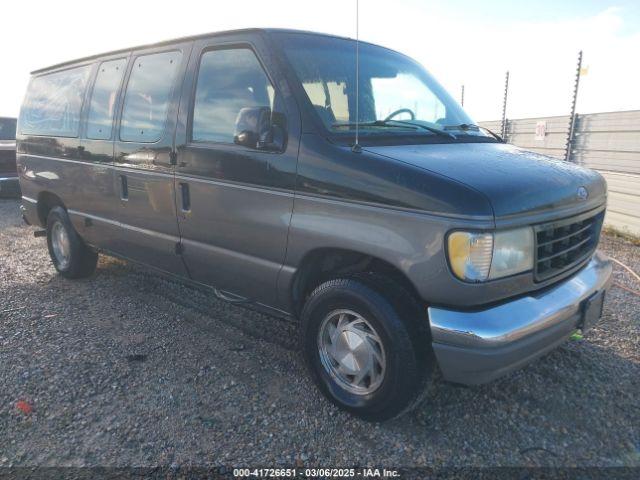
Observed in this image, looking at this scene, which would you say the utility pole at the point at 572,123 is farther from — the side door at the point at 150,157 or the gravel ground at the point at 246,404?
the side door at the point at 150,157

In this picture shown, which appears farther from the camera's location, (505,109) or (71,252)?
(505,109)

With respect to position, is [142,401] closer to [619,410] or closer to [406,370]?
[406,370]

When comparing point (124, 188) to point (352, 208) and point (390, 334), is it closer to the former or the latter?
point (352, 208)

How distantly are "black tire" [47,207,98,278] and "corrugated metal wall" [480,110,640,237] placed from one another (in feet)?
23.2

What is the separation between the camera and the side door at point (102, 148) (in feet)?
13.1

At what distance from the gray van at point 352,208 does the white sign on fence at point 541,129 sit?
578cm

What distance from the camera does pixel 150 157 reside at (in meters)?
3.54

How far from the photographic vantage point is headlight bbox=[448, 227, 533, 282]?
2.17 m

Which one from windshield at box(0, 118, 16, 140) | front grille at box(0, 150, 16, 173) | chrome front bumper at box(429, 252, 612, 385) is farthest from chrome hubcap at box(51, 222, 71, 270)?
windshield at box(0, 118, 16, 140)

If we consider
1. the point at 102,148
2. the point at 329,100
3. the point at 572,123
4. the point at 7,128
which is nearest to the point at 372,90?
the point at 329,100

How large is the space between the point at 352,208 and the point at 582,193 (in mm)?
1314

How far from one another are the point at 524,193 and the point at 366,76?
155cm

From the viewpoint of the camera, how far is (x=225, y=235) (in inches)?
123

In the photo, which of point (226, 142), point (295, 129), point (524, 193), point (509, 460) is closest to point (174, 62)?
point (226, 142)
